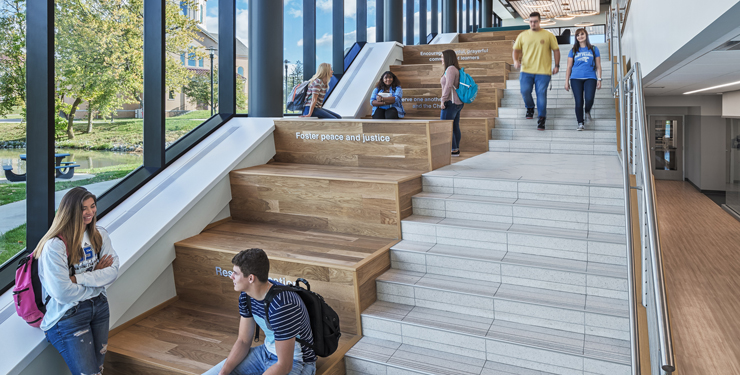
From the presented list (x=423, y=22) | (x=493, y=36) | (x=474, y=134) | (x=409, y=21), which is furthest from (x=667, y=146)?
(x=474, y=134)

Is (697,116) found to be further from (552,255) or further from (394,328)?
(394,328)

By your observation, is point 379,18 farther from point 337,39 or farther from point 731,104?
point 731,104

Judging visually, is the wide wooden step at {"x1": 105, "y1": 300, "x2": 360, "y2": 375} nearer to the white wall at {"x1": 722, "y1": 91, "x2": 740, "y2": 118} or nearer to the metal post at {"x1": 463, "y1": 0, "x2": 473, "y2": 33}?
the white wall at {"x1": 722, "y1": 91, "x2": 740, "y2": 118}

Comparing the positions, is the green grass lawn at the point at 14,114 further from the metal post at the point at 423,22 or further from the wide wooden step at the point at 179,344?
the metal post at the point at 423,22

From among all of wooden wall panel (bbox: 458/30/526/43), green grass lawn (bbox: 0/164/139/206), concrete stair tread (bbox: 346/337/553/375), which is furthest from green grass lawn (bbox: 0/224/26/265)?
wooden wall panel (bbox: 458/30/526/43)

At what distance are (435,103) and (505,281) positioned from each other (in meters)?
4.33

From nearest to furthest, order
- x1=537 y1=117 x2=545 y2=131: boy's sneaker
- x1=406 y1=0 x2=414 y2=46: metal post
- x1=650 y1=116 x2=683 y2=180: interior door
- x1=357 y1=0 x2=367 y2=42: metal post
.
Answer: x1=537 y1=117 x2=545 y2=131: boy's sneaker → x1=357 y1=0 x2=367 y2=42: metal post → x1=406 y1=0 x2=414 y2=46: metal post → x1=650 y1=116 x2=683 y2=180: interior door

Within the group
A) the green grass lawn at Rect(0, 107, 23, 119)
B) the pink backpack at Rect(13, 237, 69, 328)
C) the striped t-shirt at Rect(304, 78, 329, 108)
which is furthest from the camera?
the striped t-shirt at Rect(304, 78, 329, 108)

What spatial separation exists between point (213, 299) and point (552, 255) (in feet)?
8.12

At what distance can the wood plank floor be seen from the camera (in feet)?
20.7

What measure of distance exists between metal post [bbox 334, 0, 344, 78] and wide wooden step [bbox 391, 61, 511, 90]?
86cm

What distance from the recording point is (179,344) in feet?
10.7

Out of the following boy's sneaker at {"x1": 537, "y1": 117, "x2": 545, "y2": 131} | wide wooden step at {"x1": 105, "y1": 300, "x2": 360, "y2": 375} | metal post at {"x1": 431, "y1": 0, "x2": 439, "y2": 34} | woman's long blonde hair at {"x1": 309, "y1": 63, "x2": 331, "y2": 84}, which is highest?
metal post at {"x1": 431, "y1": 0, "x2": 439, "y2": 34}

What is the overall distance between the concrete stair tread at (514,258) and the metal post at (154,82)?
2.34 m
